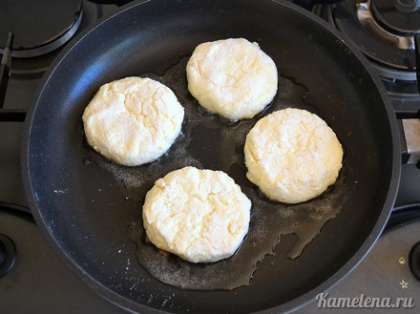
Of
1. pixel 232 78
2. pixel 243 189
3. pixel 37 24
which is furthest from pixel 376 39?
pixel 37 24

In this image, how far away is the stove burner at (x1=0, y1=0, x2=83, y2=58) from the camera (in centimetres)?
118

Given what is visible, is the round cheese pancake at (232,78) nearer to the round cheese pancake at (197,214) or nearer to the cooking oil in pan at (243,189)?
the cooking oil in pan at (243,189)

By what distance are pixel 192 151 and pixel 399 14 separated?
1.95ft

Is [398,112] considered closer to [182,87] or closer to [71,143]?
[182,87]

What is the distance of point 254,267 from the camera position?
1.02 m

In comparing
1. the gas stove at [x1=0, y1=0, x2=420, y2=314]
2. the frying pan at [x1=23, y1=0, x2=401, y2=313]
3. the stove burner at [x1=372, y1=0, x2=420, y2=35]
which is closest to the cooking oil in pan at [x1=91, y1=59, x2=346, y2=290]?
the frying pan at [x1=23, y1=0, x2=401, y2=313]

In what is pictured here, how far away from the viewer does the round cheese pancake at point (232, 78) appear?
44.4 inches

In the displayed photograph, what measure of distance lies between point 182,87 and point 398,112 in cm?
50

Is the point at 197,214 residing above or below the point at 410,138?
below

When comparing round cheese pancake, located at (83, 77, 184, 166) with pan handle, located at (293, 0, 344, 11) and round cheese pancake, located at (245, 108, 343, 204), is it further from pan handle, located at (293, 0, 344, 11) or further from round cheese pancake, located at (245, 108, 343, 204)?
pan handle, located at (293, 0, 344, 11)

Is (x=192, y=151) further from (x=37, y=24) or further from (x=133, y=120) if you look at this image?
(x=37, y=24)

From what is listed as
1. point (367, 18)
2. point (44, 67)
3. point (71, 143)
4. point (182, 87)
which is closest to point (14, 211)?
point (71, 143)

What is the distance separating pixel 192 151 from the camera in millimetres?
1130

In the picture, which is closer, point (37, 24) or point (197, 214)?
point (197, 214)
